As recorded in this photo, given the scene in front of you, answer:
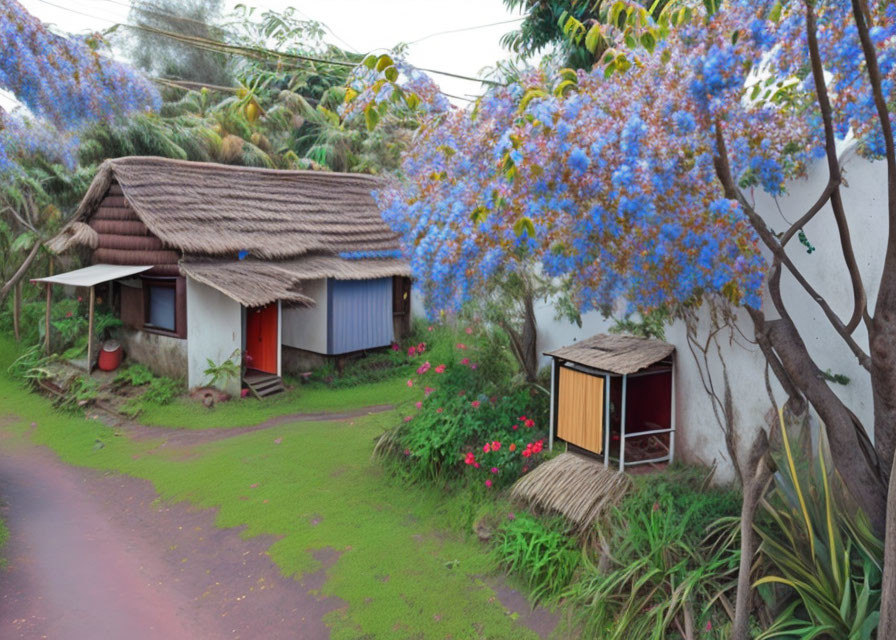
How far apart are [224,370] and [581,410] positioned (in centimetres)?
782

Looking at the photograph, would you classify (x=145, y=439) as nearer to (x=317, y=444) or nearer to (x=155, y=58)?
(x=317, y=444)

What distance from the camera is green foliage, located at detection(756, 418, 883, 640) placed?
A: 411cm

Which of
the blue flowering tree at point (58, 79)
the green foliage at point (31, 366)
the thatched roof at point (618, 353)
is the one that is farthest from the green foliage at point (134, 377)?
the thatched roof at point (618, 353)

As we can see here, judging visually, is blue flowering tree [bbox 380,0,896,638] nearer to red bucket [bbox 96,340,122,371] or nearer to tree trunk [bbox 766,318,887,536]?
tree trunk [bbox 766,318,887,536]

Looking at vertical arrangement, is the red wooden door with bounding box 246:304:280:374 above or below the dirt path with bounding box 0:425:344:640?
above

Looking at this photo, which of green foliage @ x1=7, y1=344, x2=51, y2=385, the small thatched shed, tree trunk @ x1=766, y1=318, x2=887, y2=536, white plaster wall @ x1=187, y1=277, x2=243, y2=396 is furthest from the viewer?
green foliage @ x1=7, y1=344, x2=51, y2=385

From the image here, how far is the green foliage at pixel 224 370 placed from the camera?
12617mm

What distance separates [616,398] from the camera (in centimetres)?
752

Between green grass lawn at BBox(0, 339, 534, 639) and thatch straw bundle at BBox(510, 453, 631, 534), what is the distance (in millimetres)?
798

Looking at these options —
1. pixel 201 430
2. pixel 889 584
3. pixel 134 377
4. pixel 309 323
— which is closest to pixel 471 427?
pixel 889 584

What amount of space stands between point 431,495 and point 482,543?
4.16ft

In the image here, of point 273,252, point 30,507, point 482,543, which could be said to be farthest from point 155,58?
point 482,543

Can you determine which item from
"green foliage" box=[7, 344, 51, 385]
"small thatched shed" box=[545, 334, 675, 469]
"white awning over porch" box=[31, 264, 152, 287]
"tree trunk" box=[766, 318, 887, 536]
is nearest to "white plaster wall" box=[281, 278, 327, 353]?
"white awning over porch" box=[31, 264, 152, 287]

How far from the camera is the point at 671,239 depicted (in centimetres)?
462
